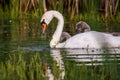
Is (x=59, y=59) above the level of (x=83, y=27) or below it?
below

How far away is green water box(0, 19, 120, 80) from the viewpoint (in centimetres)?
846

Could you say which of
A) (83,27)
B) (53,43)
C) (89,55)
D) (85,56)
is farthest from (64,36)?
(85,56)

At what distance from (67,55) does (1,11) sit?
9522 mm

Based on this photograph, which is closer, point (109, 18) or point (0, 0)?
point (109, 18)

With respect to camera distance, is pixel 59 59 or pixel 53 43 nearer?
pixel 59 59

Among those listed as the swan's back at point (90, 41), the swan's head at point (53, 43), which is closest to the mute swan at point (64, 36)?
the swan's head at point (53, 43)

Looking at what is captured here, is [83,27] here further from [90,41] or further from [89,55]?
[89,55]

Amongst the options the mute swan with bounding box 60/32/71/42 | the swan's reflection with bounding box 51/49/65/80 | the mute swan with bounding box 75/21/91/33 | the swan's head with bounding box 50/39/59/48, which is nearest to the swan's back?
the swan's reflection with bounding box 51/49/65/80

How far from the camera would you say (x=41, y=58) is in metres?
10.8

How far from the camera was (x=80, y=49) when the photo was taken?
40.7 feet

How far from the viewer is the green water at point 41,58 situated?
8.46 metres

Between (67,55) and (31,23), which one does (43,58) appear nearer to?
(67,55)

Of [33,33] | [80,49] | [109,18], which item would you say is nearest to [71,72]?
[80,49]

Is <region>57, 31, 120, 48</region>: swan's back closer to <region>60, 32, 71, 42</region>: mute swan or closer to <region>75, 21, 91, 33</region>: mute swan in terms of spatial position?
<region>60, 32, 71, 42</region>: mute swan
